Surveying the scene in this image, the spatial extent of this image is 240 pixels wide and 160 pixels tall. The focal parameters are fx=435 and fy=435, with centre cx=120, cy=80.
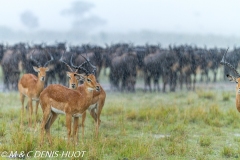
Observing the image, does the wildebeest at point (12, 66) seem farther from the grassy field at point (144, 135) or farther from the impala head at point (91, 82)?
the impala head at point (91, 82)

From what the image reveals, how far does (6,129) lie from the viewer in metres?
9.85

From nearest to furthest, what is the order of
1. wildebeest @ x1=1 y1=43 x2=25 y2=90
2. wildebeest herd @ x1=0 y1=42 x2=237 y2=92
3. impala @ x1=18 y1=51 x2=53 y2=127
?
impala @ x1=18 y1=51 x2=53 y2=127
wildebeest @ x1=1 y1=43 x2=25 y2=90
wildebeest herd @ x1=0 y1=42 x2=237 y2=92

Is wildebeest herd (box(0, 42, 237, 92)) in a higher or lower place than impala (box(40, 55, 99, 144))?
lower

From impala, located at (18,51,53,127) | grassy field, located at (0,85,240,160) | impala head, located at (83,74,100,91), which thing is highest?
impala head, located at (83,74,100,91)

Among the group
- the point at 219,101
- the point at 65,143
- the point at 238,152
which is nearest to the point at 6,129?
the point at 65,143

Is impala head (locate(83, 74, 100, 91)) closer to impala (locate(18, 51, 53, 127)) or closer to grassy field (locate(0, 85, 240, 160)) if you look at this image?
grassy field (locate(0, 85, 240, 160))

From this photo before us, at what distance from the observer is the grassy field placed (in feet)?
25.0

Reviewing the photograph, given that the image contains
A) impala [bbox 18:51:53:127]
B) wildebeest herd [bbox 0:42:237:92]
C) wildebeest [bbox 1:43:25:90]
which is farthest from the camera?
wildebeest herd [bbox 0:42:237:92]

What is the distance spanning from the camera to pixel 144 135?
31.9 ft

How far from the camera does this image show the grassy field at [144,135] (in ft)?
25.0

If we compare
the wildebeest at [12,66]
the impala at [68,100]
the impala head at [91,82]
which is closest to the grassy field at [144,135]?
the impala at [68,100]

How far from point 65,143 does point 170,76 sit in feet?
47.6

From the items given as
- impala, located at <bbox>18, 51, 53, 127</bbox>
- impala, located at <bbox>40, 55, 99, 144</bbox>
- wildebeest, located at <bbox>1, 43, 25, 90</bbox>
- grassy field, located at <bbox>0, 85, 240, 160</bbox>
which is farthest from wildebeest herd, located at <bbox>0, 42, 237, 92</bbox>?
impala, located at <bbox>40, 55, 99, 144</bbox>

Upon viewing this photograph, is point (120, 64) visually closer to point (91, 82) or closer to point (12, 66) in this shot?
point (12, 66)
